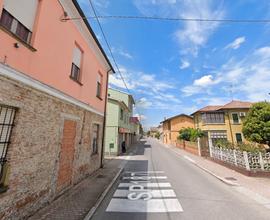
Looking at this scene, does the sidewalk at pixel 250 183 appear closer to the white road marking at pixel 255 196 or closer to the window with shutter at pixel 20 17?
the white road marking at pixel 255 196

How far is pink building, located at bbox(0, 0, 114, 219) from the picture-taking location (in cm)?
387

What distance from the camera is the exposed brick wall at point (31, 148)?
3924mm

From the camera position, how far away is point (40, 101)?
491 cm

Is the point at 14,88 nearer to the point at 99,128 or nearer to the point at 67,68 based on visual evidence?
the point at 67,68

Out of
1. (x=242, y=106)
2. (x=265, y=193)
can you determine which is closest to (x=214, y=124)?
(x=242, y=106)

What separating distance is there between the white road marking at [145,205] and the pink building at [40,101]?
2.20 metres

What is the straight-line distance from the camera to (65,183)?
6609 mm

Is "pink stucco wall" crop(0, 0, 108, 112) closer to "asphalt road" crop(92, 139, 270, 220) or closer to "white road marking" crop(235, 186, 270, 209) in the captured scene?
"asphalt road" crop(92, 139, 270, 220)

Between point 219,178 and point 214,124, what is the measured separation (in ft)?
70.4

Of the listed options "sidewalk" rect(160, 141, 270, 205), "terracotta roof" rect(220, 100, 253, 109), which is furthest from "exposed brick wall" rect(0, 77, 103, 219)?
"terracotta roof" rect(220, 100, 253, 109)

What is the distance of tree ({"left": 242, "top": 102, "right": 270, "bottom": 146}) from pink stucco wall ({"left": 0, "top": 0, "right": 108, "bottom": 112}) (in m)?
12.6

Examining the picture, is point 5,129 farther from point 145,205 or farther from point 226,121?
point 226,121

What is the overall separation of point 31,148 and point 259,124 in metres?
14.5

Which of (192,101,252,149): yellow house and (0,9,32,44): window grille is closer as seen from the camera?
(0,9,32,44): window grille
